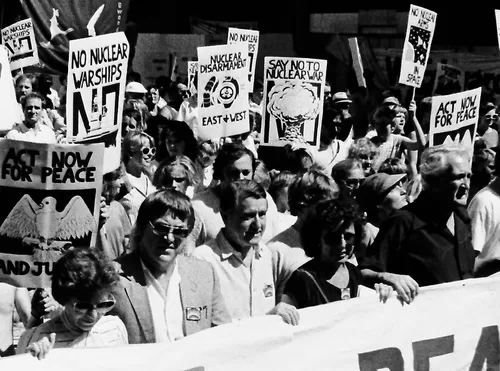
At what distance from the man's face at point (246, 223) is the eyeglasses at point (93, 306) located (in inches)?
42.1

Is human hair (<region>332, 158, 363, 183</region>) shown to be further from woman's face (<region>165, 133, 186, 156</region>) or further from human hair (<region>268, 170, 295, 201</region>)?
woman's face (<region>165, 133, 186, 156</region>)

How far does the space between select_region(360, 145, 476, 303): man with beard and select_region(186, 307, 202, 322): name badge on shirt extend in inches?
33.1

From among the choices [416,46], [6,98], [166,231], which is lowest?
[166,231]

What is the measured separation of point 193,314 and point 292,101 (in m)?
5.92

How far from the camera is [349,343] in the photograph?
488 cm

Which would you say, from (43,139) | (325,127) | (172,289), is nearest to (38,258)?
(172,289)

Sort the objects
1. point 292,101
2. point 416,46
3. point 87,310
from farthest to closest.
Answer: point 416,46
point 292,101
point 87,310

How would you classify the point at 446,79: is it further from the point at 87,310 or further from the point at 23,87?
the point at 87,310

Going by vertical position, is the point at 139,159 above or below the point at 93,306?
below

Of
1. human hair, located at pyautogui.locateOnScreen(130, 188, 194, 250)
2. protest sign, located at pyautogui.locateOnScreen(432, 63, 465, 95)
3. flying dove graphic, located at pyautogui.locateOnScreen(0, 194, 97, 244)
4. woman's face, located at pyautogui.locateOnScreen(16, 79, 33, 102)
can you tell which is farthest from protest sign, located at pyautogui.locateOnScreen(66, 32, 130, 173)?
protest sign, located at pyautogui.locateOnScreen(432, 63, 465, 95)

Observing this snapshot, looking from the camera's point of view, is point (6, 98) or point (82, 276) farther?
point (6, 98)

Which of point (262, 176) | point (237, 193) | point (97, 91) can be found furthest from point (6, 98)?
point (237, 193)

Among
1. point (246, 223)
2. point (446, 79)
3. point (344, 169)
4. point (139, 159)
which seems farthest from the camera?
point (446, 79)

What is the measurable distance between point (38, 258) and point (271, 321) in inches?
49.3
